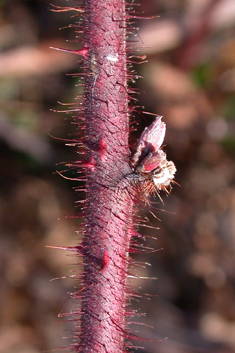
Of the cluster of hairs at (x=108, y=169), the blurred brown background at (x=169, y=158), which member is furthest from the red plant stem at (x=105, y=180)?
the blurred brown background at (x=169, y=158)

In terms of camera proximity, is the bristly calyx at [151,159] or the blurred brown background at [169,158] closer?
the bristly calyx at [151,159]

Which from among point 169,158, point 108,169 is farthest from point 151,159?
point 169,158

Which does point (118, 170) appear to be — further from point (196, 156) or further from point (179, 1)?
point (179, 1)

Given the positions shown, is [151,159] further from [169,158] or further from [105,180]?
[169,158]

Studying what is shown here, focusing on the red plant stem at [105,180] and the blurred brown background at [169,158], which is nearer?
the red plant stem at [105,180]

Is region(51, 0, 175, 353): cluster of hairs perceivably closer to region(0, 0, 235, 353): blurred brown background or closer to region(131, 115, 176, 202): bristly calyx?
region(131, 115, 176, 202): bristly calyx

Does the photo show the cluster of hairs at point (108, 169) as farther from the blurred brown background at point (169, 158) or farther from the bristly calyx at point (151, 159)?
the blurred brown background at point (169, 158)

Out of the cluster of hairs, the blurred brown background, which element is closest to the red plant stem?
the cluster of hairs
